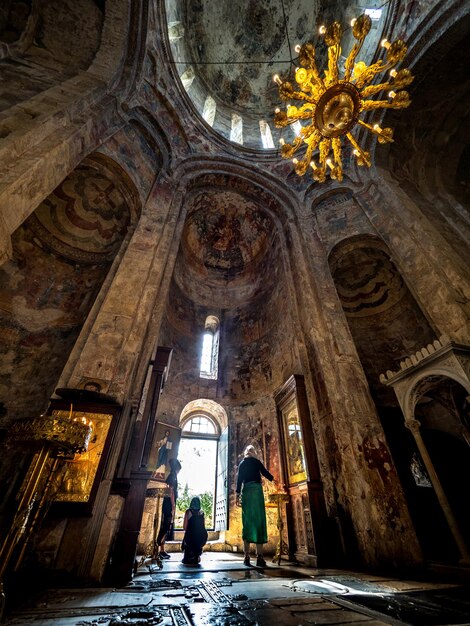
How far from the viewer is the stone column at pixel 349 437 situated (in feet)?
13.6

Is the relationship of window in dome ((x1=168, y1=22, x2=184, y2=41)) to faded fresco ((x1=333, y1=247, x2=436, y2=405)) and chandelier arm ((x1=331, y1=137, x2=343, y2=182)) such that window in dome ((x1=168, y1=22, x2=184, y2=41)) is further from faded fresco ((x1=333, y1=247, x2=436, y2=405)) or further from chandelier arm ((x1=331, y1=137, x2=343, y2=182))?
faded fresco ((x1=333, y1=247, x2=436, y2=405))

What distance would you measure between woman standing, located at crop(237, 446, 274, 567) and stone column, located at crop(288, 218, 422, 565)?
1373 millimetres

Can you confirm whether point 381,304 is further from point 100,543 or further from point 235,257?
point 100,543

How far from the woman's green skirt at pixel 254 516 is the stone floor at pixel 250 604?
142cm

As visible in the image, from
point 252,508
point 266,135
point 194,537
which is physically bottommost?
point 194,537

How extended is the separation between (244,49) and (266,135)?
183 inches

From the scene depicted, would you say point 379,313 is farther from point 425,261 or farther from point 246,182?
point 246,182

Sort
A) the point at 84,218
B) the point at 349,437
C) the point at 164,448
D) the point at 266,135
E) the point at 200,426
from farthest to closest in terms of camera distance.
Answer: the point at 266,135 → the point at 200,426 → the point at 84,218 → the point at 164,448 → the point at 349,437

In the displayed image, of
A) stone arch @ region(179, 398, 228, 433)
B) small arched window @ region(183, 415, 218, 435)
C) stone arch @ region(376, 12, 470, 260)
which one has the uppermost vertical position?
stone arch @ region(376, 12, 470, 260)

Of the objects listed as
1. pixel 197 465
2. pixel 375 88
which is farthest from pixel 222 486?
pixel 375 88

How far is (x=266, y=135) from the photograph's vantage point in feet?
43.0

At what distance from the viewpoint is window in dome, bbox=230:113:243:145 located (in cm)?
1270

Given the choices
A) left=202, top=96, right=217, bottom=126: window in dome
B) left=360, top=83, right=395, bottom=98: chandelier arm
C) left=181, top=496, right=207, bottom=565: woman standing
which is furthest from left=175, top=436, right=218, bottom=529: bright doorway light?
left=202, top=96, right=217, bottom=126: window in dome

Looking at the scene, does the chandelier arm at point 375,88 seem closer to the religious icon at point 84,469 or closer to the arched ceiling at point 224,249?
the arched ceiling at point 224,249
